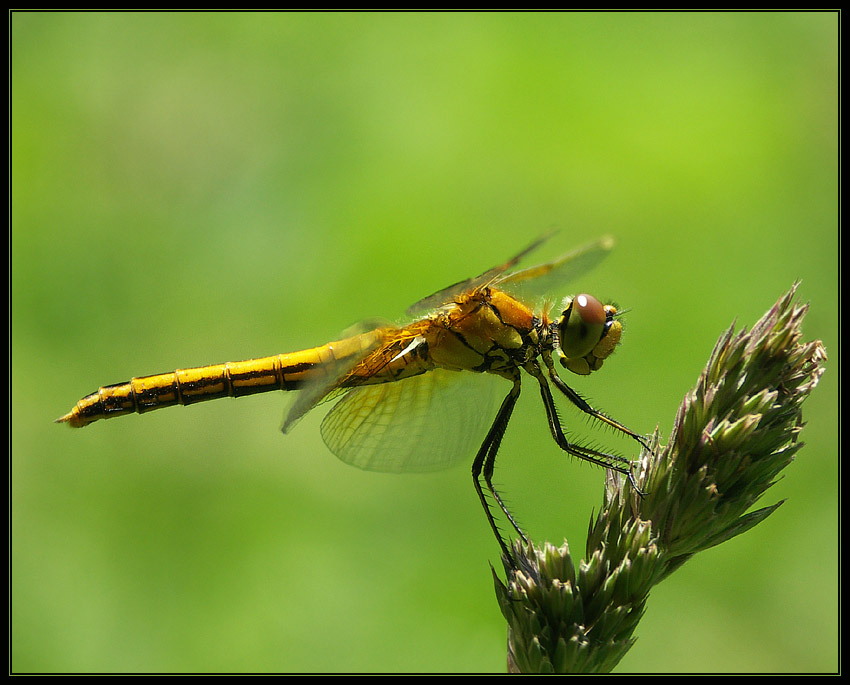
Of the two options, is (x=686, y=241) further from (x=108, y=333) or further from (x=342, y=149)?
(x=108, y=333)

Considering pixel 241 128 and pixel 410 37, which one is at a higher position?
pixel 410 37

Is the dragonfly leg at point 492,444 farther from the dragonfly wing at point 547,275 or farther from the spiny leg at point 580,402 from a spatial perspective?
the dragonfly wing at point 547,275

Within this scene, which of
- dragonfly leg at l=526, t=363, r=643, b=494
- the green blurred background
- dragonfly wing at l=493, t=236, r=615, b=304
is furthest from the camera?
→ the green blurred background

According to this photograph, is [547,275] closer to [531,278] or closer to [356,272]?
[531,278]

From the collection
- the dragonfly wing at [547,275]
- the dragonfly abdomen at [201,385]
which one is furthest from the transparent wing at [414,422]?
the dragonfly wing at [547,275]

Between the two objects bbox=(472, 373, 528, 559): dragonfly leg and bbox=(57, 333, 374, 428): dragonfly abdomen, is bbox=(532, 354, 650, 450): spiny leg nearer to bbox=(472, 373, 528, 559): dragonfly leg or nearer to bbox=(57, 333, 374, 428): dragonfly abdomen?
bbox=(472, 373, 528, 559): dragonfly leg

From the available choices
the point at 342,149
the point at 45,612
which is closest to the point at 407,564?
the point at 45,612

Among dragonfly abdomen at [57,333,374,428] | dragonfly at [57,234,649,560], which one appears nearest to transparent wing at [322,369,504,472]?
dragonfly at [57,234,649,560]

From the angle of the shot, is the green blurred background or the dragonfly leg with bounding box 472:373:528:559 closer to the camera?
the dragonfly leg with bounding box 472:373:528:559
